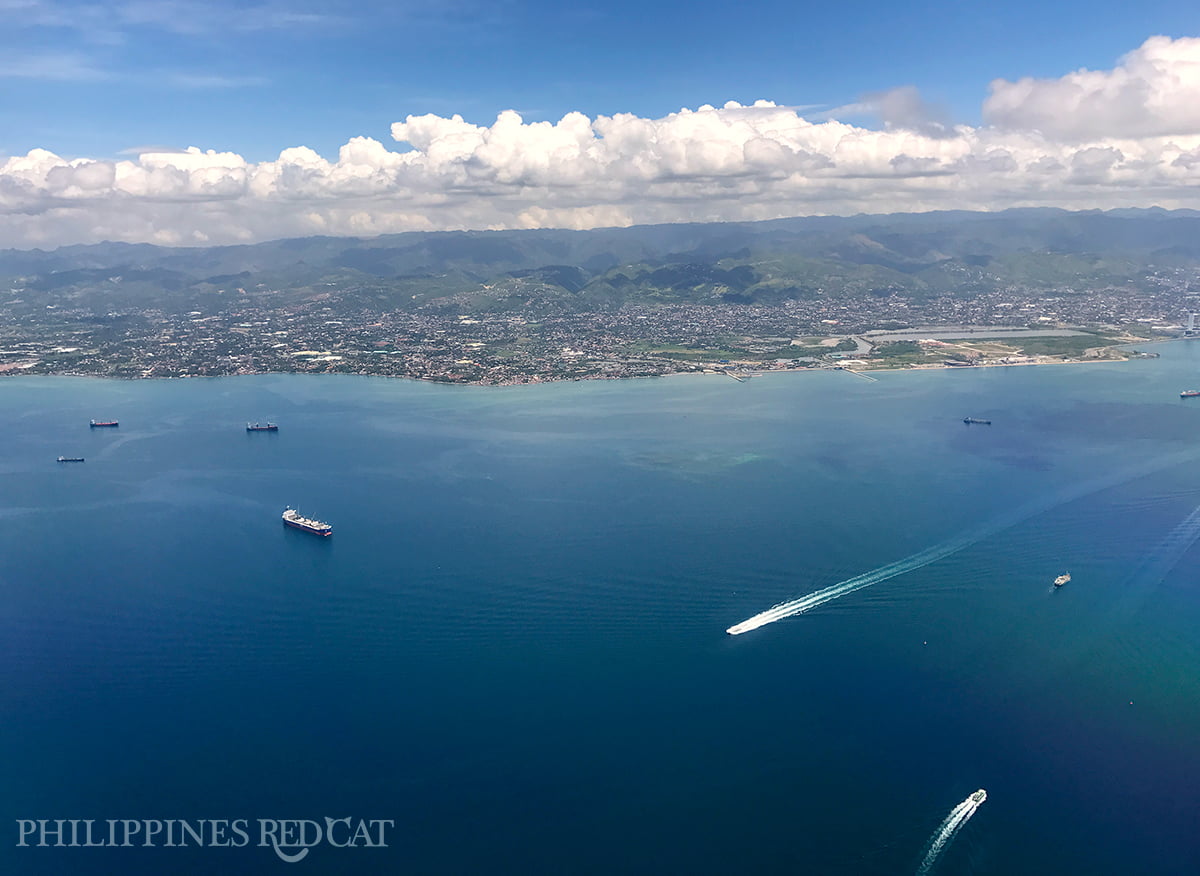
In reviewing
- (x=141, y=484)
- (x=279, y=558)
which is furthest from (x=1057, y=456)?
(x=141, y=484)

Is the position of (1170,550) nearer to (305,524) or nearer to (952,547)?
(952,547)

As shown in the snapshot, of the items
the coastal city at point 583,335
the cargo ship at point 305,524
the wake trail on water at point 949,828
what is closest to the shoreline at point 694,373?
the coastal city at point 583,335

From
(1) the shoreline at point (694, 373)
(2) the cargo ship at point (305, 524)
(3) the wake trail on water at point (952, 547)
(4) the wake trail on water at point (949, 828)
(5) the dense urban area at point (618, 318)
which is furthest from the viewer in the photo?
(5) the dense urban area at point (618, 318)

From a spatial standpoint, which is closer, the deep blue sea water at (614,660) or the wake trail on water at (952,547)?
the deep blue sea water at (614,660)

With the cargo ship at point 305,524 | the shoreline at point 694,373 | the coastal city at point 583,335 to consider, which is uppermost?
the coastal city at point 583,335

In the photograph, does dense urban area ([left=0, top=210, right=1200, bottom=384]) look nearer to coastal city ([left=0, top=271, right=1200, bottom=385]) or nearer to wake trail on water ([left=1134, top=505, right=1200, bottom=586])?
coastal city ([left=0, top=271, right=1200, bottom=385])

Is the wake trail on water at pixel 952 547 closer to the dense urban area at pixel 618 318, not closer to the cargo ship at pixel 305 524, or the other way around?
the cargo ship at pixel 305 524

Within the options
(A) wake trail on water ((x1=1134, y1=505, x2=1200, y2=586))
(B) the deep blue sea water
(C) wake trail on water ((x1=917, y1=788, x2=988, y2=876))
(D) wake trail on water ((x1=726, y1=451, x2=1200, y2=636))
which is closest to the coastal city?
(B) the deep blue sea water
